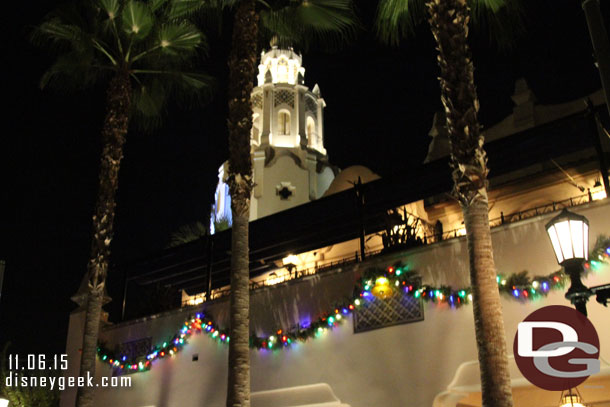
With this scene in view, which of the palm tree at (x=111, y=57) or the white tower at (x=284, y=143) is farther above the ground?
the white tower at (x=284, y=143)

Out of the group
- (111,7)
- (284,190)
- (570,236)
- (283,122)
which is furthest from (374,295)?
(283,122)

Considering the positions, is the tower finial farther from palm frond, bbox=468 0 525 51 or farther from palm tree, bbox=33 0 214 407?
palm frond, bbox=468 0 525 51

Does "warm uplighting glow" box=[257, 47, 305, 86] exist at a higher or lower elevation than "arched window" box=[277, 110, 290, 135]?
higher

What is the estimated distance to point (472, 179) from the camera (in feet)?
30.3

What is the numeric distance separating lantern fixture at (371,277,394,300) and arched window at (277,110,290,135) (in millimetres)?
25719

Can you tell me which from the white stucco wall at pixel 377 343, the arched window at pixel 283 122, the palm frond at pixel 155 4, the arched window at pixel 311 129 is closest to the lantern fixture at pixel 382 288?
the white stucco wall at pixel 377 343

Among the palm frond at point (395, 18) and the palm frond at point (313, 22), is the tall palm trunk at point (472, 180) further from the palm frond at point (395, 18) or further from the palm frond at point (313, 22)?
the palm frond at point (313, 22)

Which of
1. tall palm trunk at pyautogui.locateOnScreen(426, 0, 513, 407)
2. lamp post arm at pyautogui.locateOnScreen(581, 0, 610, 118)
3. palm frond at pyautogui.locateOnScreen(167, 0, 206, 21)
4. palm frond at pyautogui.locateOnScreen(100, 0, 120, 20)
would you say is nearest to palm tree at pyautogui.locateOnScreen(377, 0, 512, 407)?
tall palm trunk at pyautogui.locateOnScreen(426, 0, 513, 407)

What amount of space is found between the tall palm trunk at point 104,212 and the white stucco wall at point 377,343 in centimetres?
259

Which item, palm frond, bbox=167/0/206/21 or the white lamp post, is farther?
palm frond, bbox=167/0/206/21

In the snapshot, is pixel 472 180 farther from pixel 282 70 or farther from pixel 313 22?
pixel 282 70

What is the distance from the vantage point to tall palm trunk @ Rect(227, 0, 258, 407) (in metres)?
11.5

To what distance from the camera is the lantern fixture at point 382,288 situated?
526 inches

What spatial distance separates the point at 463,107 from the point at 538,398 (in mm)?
7783
